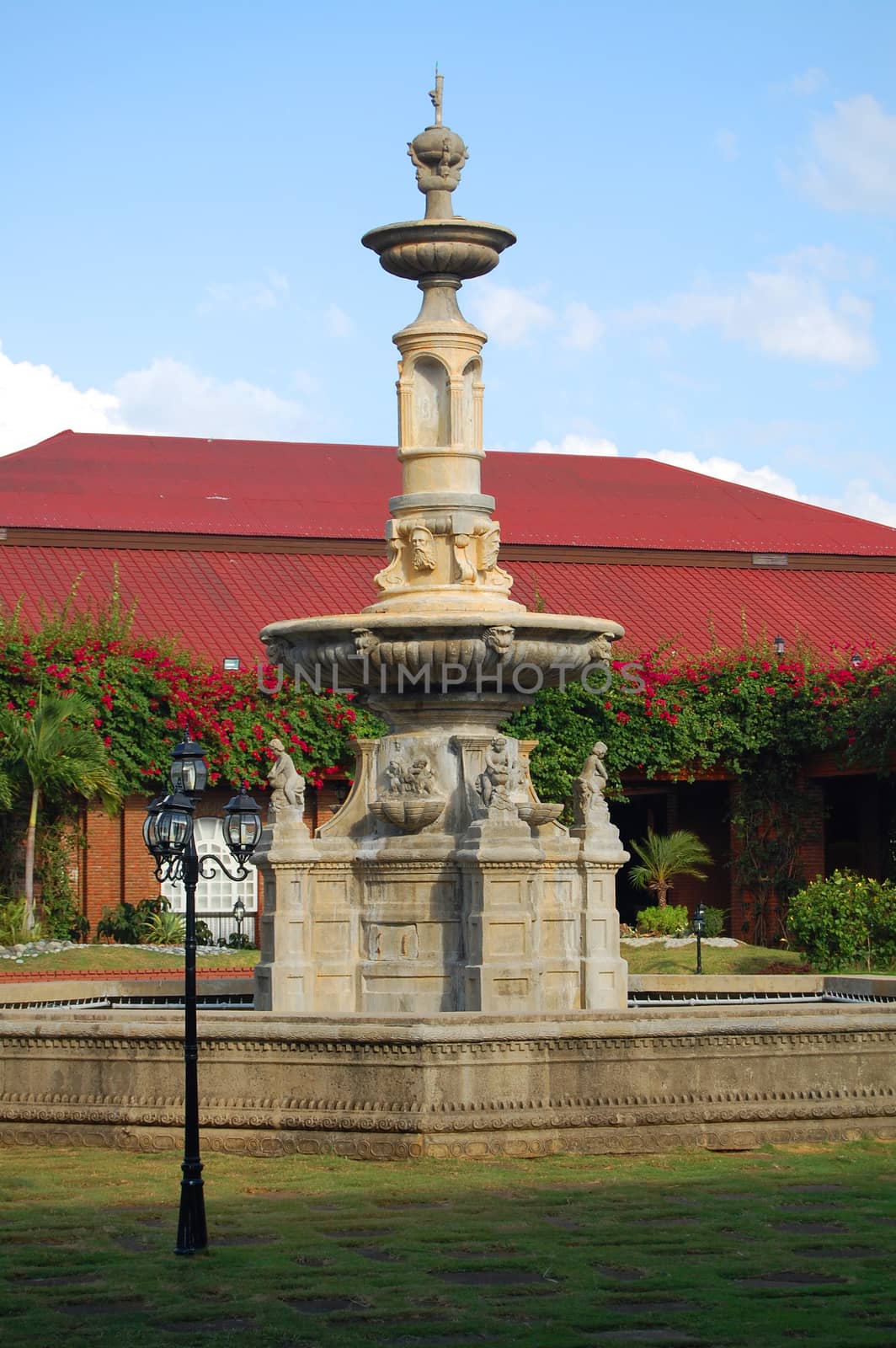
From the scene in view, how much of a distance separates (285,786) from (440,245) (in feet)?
13.9

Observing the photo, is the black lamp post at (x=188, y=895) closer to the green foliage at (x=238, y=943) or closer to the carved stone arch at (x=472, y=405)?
the carved stone arch at (x=472, y=405)

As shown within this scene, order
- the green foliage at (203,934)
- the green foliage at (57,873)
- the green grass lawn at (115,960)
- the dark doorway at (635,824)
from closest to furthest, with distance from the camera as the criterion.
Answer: the green grass lawn at (115,960) < the green foliage at (203,934) < the green foliage at (57,873) < the dark doorway at (635,824)

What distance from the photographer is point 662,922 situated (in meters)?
29.7

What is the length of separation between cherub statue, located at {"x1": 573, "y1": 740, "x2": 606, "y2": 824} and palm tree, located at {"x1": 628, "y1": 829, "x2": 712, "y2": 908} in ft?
48.5

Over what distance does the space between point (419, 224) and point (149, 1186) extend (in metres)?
7.69

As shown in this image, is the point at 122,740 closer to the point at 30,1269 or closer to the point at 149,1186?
the point at 149,1186

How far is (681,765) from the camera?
31.8m

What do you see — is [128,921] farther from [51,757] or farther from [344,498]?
[344,498]

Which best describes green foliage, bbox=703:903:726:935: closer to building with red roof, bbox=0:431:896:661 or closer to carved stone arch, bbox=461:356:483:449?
building with red roof, bbox=0:431:896:661

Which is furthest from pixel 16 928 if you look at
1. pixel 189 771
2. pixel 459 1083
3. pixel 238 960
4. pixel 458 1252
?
pixel 458 1252

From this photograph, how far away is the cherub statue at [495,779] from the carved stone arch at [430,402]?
2.59 metres

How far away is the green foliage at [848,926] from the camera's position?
2375 cm

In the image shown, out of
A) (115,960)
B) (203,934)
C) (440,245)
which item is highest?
(440,245)

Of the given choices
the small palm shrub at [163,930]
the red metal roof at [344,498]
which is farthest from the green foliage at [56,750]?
the red metal roof at [344,498]
